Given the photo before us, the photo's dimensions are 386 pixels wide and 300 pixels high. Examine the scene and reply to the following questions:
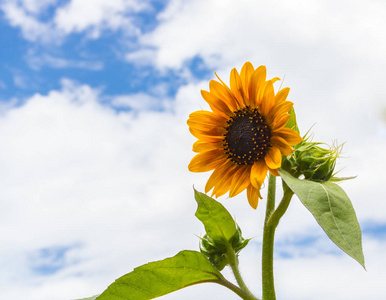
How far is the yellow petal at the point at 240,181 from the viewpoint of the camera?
160 centimetres

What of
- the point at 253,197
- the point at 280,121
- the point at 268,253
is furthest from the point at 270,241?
the point at 280,121

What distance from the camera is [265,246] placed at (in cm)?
159

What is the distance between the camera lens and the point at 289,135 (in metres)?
1.58

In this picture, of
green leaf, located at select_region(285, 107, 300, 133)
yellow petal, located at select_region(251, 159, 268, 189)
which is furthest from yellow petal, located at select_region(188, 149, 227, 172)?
green leaf, located at select_region(285, 107, 300, 133)

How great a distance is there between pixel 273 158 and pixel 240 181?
14 cm

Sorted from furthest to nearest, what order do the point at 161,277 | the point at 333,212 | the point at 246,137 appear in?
the point at 246,137
the point at 161,277
the point at 333,212

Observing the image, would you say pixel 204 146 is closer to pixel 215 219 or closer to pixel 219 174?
pixel 219 174

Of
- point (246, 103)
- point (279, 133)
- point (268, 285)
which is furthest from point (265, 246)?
point (246, 103)

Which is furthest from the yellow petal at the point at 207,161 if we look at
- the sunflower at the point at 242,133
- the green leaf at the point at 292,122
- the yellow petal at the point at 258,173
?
the green leaf at the point at 292,122

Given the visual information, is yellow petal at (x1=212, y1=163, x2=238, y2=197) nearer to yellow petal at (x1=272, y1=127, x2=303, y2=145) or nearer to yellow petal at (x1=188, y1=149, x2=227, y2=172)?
yellow petal at (x1=188, y1=149, x2=227, y2=172)

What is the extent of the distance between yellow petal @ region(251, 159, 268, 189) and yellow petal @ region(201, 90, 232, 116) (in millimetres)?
202

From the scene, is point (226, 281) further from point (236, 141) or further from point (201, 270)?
point (236, 141)

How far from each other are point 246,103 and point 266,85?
0.11 metres

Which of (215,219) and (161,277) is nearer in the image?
(161,277)
